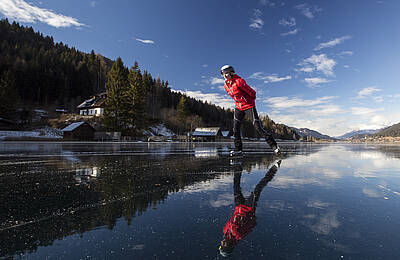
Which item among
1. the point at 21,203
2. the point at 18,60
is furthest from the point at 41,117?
the point at 21,203

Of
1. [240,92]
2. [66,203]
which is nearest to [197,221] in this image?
[66,203]

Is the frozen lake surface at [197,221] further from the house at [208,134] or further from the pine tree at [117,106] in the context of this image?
the house at [208,134]

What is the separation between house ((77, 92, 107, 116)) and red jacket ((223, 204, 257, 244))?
203 ft

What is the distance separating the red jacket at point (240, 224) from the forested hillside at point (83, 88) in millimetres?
41924

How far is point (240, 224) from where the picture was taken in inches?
68.2

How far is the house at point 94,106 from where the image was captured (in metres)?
56.9

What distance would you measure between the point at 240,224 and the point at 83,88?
90.5 metres

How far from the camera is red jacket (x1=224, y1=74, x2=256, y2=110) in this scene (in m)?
5.44

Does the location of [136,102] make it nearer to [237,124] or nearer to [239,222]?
[237,124]

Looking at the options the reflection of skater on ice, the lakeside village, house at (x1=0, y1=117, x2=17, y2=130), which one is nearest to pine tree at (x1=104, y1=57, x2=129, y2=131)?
the lakeside village

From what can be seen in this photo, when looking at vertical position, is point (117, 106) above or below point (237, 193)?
above

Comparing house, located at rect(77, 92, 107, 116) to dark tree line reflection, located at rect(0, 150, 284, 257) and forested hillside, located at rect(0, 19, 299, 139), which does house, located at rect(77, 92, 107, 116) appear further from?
dark tree line reflection, located at rect(0, 150, 284, 257)

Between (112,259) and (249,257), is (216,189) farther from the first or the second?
(112,259)

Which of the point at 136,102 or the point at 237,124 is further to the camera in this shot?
the point at 136,102
